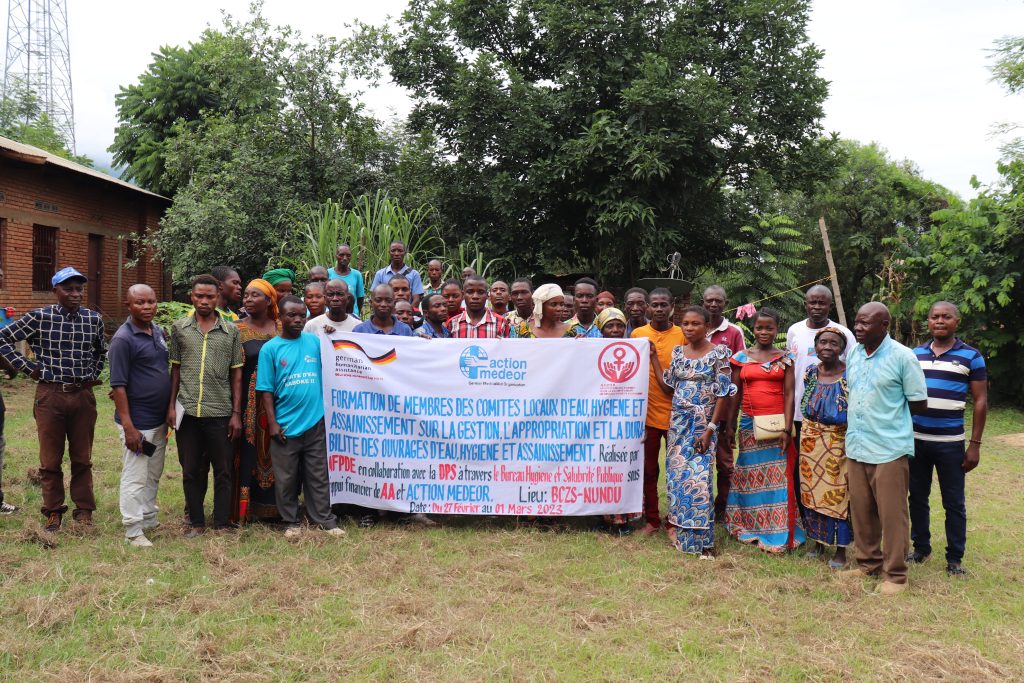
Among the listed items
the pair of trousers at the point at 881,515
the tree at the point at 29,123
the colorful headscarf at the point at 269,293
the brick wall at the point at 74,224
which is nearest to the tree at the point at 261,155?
the brick wall at the point at 74,224

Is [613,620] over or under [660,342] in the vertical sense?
under

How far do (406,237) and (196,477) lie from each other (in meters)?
5.61

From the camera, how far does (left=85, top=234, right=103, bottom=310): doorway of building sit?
17.5 meters

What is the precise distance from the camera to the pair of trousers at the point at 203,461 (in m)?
5.14

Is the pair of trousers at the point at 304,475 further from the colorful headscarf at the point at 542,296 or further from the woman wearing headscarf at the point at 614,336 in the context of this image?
the woman wearing headscarf at the point at 614,336

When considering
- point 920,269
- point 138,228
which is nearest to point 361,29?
point 138,228

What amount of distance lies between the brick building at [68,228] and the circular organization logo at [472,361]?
11706 mm

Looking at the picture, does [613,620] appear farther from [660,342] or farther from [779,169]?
[779,169]

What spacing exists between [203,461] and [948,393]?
4.99 m

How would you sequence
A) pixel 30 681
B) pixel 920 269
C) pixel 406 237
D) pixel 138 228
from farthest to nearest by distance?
pixel 138 228, pixel 920 269, pixel 406 237, pixel 30 681

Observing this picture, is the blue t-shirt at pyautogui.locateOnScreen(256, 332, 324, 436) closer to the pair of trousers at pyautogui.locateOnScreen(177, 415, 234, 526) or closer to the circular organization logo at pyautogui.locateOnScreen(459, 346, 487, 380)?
the pair of trousers at pyautogui.locateOnScreen(177, 415, 234, 526)

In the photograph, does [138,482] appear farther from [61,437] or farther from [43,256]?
[43,256]

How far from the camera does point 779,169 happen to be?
59.5 ft

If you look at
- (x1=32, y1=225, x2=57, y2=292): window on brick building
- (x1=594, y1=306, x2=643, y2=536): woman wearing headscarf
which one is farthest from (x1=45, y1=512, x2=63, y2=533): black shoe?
(x1=32, y1=225, x2=57, y2=292): window on brick building
